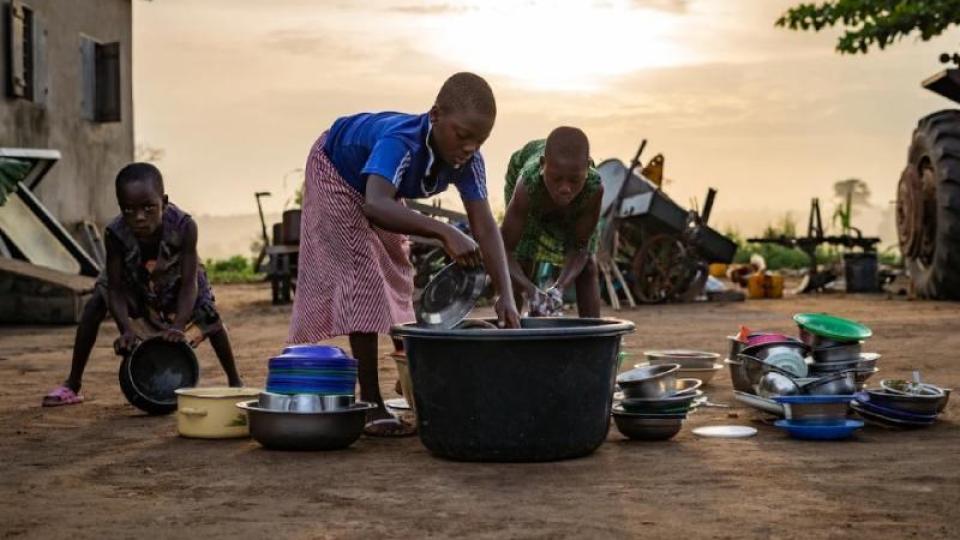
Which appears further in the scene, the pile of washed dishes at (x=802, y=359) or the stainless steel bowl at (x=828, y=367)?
the stainless steel bowl at (x=828, y=367)

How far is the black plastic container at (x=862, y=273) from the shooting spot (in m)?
16.4


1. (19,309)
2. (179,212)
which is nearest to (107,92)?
(19,309)

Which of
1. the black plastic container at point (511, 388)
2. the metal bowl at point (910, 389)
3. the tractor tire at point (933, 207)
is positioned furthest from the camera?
the tractor tire at point (933, 207)

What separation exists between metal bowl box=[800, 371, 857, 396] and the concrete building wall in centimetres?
1109

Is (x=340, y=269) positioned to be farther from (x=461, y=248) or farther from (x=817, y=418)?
(x=817, y=418)

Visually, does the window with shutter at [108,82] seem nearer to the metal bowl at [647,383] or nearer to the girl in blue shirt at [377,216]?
the girl in blue shirt at [377,216]

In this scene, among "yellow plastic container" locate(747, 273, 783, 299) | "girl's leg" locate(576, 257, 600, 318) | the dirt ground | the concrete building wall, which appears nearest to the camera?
the dirt ground

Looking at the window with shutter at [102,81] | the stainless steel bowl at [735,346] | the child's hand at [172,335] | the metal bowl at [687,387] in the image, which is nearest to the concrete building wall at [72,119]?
the window with shutter at [102,81]

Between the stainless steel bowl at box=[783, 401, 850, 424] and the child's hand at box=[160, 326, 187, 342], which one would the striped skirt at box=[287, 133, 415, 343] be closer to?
the child's hand at box=[160, 326, 187, 342]

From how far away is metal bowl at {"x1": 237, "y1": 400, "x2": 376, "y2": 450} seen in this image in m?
4.59

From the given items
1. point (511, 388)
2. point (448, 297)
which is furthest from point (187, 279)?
point (511, 388)

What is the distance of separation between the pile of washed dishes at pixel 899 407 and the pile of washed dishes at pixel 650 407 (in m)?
0.69

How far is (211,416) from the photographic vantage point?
4.96 meters

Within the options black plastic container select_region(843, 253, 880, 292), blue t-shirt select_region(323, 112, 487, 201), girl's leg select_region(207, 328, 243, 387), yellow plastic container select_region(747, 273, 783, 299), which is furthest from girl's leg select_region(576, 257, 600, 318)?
black plastic container select_region(843, 253, 880, 292)
